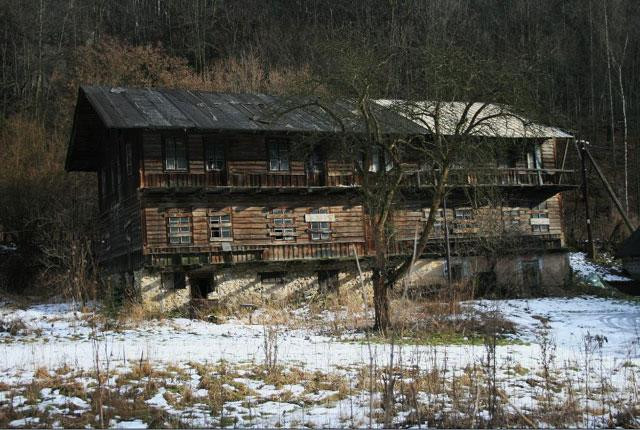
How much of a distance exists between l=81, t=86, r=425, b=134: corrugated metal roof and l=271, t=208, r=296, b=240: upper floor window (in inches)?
144

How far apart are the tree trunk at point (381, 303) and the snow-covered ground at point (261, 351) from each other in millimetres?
1740

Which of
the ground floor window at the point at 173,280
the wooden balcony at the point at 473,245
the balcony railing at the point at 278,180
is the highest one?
the balcony railing at the point at 278,180

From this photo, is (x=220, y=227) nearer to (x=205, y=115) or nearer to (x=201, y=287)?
(x=201, y=287)

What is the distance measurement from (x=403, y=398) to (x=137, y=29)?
5452 centimetres

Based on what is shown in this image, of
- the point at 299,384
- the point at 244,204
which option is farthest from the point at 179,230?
the point at 299,384

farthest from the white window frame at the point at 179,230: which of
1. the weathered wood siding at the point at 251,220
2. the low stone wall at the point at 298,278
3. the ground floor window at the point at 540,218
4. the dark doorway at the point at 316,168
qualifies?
the ground floor window at the point at 540,218

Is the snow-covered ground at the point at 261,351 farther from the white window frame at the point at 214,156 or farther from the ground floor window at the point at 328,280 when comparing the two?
the white window frame at the point at 214,156

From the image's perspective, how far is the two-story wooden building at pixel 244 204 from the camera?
29016 millimetres

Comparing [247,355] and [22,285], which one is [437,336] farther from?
[22,285]

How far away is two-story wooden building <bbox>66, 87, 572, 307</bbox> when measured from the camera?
95.2 feet

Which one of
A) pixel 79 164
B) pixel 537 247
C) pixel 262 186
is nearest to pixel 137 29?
pixel 79 164

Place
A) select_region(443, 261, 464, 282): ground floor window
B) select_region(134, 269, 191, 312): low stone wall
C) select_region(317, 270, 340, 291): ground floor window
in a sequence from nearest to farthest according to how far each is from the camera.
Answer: select_region(134, 269, 191, 312): low stone wall < select_region(317, 270, 340, 291): ground floor window < select_region(443, 261, 464, 282): ground floor window

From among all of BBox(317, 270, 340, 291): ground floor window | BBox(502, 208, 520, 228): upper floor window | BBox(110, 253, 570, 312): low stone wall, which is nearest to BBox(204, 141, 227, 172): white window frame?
BBox(110, 253, 570, 312): low stone wall

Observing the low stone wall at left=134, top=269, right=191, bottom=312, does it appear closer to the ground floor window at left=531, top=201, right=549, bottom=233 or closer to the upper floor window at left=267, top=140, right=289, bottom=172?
the upper floor window at left=267, top=140, right=289, bottom=172
